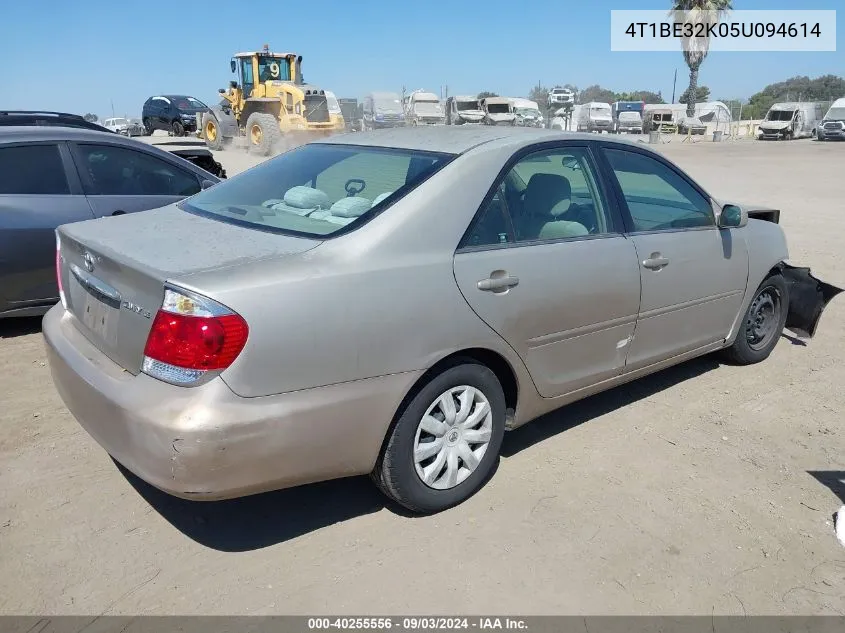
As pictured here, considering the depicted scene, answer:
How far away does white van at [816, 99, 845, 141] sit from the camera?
3838cm

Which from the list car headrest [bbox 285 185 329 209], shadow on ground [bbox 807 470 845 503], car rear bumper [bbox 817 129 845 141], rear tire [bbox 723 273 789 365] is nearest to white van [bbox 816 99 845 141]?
car rear bumper [bbox 817 129 845 141]

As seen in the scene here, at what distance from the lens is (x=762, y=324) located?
16.6ft

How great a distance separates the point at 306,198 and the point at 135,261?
0.95 metres

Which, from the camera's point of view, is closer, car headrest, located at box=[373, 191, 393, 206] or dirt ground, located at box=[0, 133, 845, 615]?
dirt ground, located at box=[0, 133, 845, 615]

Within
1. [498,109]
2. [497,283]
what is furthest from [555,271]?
[498,109]

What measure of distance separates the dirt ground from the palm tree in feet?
152

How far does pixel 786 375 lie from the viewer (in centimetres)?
493

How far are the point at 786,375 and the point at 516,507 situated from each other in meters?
2.72

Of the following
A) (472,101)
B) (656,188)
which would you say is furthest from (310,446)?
(472,101)

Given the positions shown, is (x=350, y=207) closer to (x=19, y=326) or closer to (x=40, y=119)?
(x=19, y=326)

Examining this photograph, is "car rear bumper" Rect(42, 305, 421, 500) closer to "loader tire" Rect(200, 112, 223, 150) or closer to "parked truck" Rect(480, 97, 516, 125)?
"loader tire" Rect(200, 112, 223, 150)

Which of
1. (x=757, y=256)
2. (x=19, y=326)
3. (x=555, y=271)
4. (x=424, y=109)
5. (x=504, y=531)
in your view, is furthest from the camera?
(x=424, y=109)

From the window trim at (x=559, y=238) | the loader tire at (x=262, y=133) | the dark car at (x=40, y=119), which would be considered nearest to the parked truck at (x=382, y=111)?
the loader tire at (x=262, y=133)

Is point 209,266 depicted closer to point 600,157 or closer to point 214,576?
point 214,576
